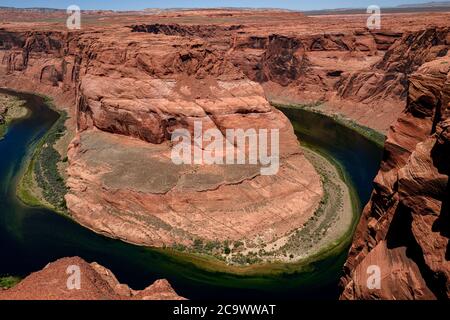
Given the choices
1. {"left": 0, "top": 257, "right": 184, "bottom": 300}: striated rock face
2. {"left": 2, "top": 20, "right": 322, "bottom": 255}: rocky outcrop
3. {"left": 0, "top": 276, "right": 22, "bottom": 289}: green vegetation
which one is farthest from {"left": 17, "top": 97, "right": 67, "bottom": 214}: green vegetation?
{"left": 0, "top": 257, "right": 184, "bottom": 300}: striated rock face

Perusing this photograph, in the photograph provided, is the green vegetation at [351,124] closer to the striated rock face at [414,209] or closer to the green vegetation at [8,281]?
the striated rock face at [414,209]

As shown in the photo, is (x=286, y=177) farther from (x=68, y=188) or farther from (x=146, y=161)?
(x=68, y=188)

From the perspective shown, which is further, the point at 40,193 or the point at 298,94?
the point at 298,94

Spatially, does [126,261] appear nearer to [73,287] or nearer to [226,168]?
[226,168]

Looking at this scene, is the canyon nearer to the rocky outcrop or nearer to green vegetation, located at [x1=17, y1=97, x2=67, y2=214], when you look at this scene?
the rocky outcrop

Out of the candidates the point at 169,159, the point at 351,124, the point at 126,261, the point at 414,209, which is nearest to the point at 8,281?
the point at 126,261

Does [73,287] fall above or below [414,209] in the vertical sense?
below
